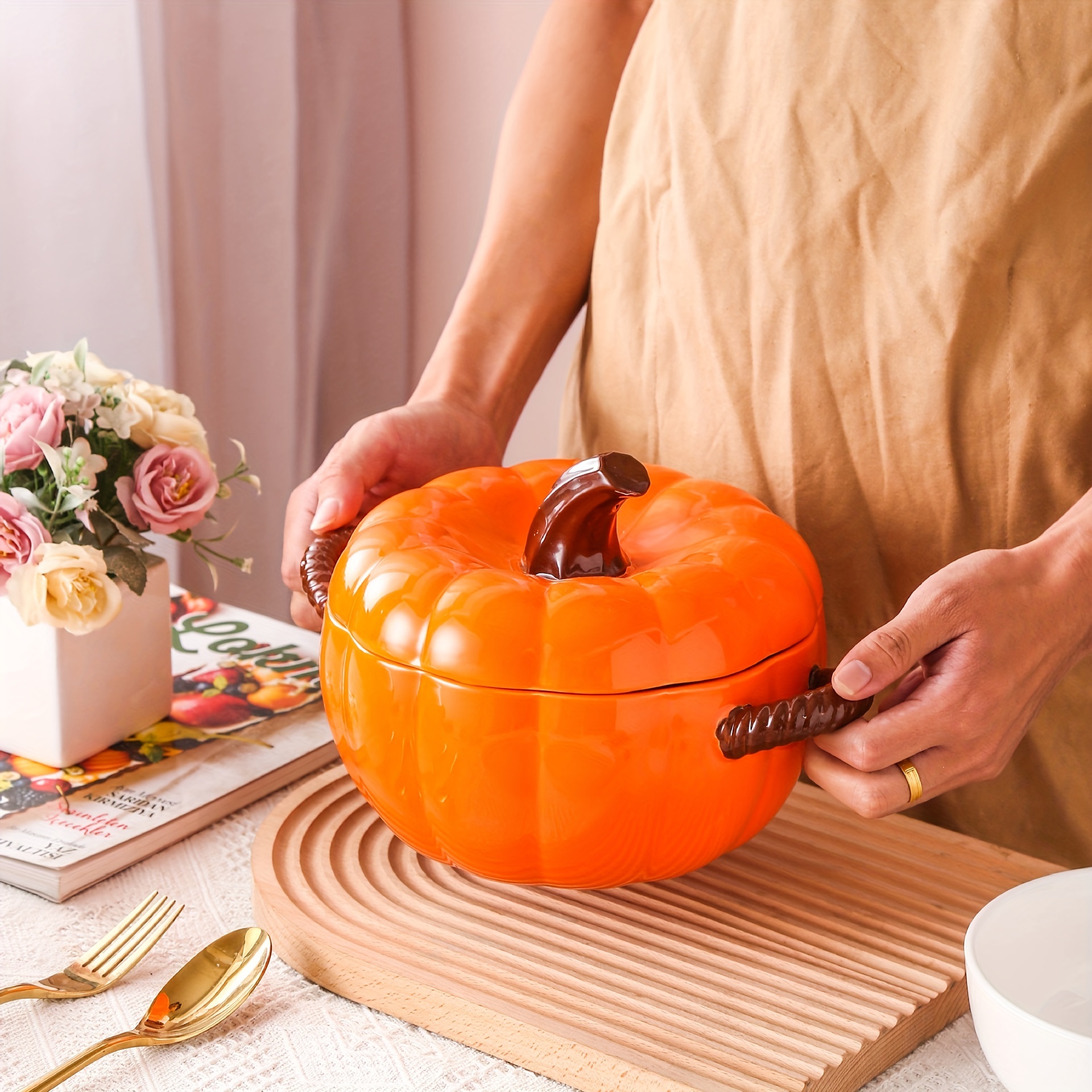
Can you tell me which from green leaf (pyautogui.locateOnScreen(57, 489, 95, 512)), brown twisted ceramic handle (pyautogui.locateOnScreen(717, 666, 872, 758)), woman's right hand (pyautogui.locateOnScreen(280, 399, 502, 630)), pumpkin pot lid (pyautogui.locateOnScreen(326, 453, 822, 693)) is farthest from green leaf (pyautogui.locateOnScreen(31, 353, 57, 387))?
brown twisted ceramic handle (pyautogui.locateOnScreen(717, 666, 872, 758))

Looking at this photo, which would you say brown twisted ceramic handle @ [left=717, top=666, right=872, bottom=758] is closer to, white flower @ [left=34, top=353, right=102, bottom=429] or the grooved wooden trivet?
the grooved wooden trivet

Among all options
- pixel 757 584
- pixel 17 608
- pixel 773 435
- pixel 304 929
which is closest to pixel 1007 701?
pixel 757 584

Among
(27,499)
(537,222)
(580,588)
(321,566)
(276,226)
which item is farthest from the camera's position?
(276,226)

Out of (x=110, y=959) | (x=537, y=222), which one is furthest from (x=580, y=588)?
(x=537, y=222)

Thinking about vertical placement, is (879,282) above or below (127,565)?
above

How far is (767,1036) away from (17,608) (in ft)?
1.92

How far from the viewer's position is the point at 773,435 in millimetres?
Answer: 888

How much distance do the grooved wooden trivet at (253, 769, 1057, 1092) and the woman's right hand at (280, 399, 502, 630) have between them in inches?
7.6

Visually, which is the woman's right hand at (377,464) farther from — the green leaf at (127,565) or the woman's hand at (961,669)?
the woman's hand at (961,669)

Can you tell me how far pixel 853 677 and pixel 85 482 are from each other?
1.94 ft

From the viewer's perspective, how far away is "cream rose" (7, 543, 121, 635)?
780 millimetres

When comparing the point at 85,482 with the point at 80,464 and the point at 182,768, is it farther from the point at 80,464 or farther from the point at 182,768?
the point at 182,768

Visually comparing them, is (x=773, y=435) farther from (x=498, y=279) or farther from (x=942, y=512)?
(x=498, y=279)

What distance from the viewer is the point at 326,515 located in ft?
2.57
